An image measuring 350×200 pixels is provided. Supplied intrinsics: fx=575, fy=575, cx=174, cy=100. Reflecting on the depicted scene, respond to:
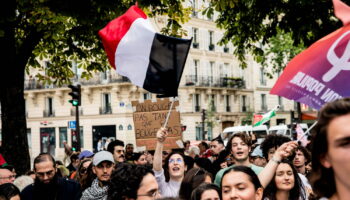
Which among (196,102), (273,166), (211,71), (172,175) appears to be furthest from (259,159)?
(211,71)

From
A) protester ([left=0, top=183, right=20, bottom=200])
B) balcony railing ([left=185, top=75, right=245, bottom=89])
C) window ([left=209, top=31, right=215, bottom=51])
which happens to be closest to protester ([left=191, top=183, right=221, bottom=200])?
protester ([left=0, top=183, right=20, bottom=200])

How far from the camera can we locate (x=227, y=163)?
8.99 metres

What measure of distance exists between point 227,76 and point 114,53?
4821 centimetres

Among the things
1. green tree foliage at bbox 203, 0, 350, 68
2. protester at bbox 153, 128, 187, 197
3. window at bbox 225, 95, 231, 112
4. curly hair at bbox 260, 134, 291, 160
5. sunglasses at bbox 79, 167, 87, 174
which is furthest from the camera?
window at bbox 225, 95, 231, 112

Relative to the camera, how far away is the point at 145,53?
23.1 ft

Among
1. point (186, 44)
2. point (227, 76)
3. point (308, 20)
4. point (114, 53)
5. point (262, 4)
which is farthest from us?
point (227, 76)

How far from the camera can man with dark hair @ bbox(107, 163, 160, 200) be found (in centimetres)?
429

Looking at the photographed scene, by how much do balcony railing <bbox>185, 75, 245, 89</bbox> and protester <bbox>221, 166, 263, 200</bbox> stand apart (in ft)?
149

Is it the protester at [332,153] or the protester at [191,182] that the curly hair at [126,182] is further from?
the protester at [332,153]

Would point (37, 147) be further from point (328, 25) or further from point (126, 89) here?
point (328, 25)

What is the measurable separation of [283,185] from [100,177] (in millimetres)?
2351

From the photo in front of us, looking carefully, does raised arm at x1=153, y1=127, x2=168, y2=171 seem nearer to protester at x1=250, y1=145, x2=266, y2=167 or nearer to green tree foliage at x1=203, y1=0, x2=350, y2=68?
protester at x1=250, y1=145, x2=266, y2=167

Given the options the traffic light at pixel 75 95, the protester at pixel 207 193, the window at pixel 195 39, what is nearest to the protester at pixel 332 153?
the protester at pixel 207 193

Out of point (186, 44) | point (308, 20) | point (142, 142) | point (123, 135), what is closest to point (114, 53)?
point (186, 44)
